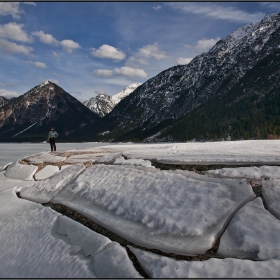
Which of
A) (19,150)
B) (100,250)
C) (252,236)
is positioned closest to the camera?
(252,236)

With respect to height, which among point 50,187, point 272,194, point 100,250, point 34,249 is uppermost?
point 272,194

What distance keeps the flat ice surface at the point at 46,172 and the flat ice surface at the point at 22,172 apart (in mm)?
283

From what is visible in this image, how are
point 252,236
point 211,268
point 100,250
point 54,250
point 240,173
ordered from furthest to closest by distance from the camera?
point 240,173 < point 54,250 < point 100,250 < point 252,236 < point 211,268

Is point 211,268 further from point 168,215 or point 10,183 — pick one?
point 10,183

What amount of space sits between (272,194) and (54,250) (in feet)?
12.3

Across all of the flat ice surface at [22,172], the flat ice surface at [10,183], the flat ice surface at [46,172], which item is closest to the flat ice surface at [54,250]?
the flat ice surface at [10,183]

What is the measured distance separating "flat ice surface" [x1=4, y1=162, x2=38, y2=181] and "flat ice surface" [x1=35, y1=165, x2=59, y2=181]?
28 cm

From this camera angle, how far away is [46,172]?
9703mm

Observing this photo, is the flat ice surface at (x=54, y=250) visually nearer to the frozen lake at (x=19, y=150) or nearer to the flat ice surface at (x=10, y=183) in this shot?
the flat ice surface at (x=10, y=183)

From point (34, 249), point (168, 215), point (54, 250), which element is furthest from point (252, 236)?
point (34, 249)

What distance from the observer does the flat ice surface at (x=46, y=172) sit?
370 inches

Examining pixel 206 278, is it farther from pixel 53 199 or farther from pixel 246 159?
pixel 53 199

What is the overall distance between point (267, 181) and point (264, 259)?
181 centimetres

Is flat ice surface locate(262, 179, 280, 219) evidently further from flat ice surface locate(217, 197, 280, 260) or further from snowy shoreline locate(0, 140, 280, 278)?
flat ice surface locate(217, 197, 280, 260)
